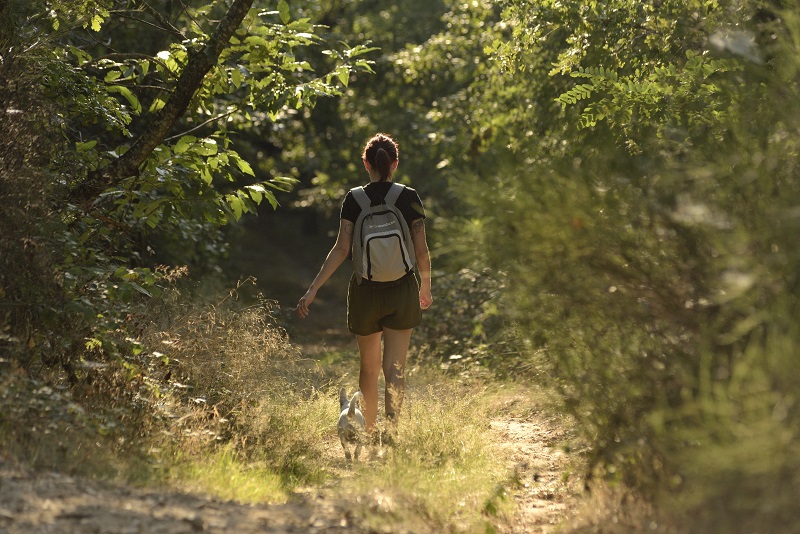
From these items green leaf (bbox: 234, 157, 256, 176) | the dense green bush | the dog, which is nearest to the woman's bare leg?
the dog

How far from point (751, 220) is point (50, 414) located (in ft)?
10.8

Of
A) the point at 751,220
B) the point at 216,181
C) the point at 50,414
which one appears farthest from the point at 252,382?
the point at 216,181

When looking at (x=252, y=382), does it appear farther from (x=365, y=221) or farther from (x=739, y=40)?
(x=739, y=40)

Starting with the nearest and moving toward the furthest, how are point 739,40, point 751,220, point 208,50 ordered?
1. point 751,220
2. point 739,40
3. point 208,50

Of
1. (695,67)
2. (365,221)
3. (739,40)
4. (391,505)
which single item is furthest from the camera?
(365,221)

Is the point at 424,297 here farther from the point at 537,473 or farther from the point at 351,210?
the point at 537,473

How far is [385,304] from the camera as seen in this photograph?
635 cm

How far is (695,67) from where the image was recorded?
5785mm

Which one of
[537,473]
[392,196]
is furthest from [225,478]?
[537,473]

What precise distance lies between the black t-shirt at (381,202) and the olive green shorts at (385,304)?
0.37 metres

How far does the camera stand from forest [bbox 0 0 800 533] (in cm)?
355

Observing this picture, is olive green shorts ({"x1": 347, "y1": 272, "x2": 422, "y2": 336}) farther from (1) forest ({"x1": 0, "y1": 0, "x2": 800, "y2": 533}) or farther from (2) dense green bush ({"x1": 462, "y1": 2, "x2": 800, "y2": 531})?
(2) dense green bush ({"x1": 462, "y1": 2, "x2": 800, "y2": 531})

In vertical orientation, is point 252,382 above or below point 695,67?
below

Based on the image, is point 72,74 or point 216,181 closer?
point 72,74
